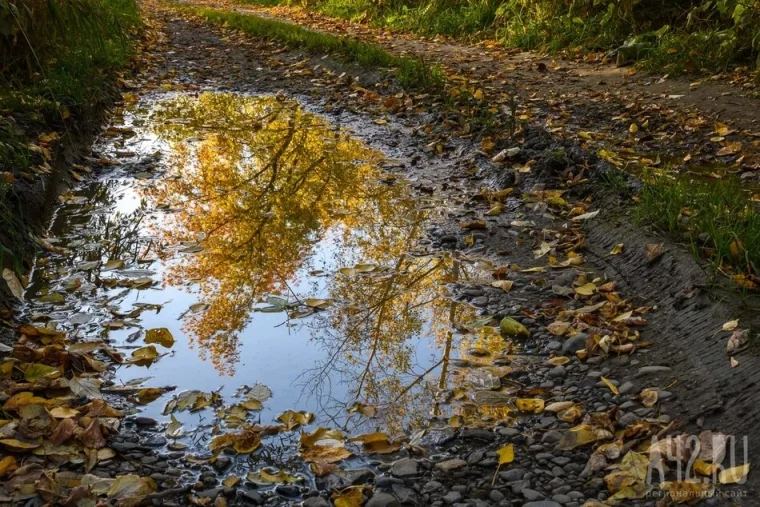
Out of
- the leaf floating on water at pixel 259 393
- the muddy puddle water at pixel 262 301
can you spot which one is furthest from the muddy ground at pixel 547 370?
the leaf floating on water at pixel 259 393

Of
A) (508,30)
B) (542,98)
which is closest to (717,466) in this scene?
(542,98)

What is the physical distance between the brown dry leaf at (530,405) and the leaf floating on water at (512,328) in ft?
A: 1.45

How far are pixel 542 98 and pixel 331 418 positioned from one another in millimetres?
4567

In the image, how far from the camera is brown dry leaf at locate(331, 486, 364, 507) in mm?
1883

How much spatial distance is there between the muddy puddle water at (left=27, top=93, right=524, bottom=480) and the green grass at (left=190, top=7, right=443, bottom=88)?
1773 millimetres

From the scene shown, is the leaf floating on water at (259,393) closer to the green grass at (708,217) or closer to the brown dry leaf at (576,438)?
the brown dry leaf at (576,438)

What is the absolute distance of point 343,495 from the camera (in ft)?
6.27

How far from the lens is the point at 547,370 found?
8.20ft

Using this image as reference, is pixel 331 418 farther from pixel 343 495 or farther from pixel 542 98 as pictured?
pixel 542 98

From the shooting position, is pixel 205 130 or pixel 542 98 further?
pixel 542 98

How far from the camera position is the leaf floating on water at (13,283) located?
2.87 meters

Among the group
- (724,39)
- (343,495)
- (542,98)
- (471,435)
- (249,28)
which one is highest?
(249,28)

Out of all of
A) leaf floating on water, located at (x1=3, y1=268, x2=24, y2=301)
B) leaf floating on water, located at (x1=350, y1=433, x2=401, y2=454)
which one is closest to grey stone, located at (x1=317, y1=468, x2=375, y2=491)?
leaf floating on water, located at (x1=350, y1=433, x2=401, y2=454)

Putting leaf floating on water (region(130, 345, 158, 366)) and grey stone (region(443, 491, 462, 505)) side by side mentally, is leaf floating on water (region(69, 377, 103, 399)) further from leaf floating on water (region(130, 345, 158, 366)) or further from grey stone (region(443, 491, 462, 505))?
grey stone (region(443, 491, 462, 505))
